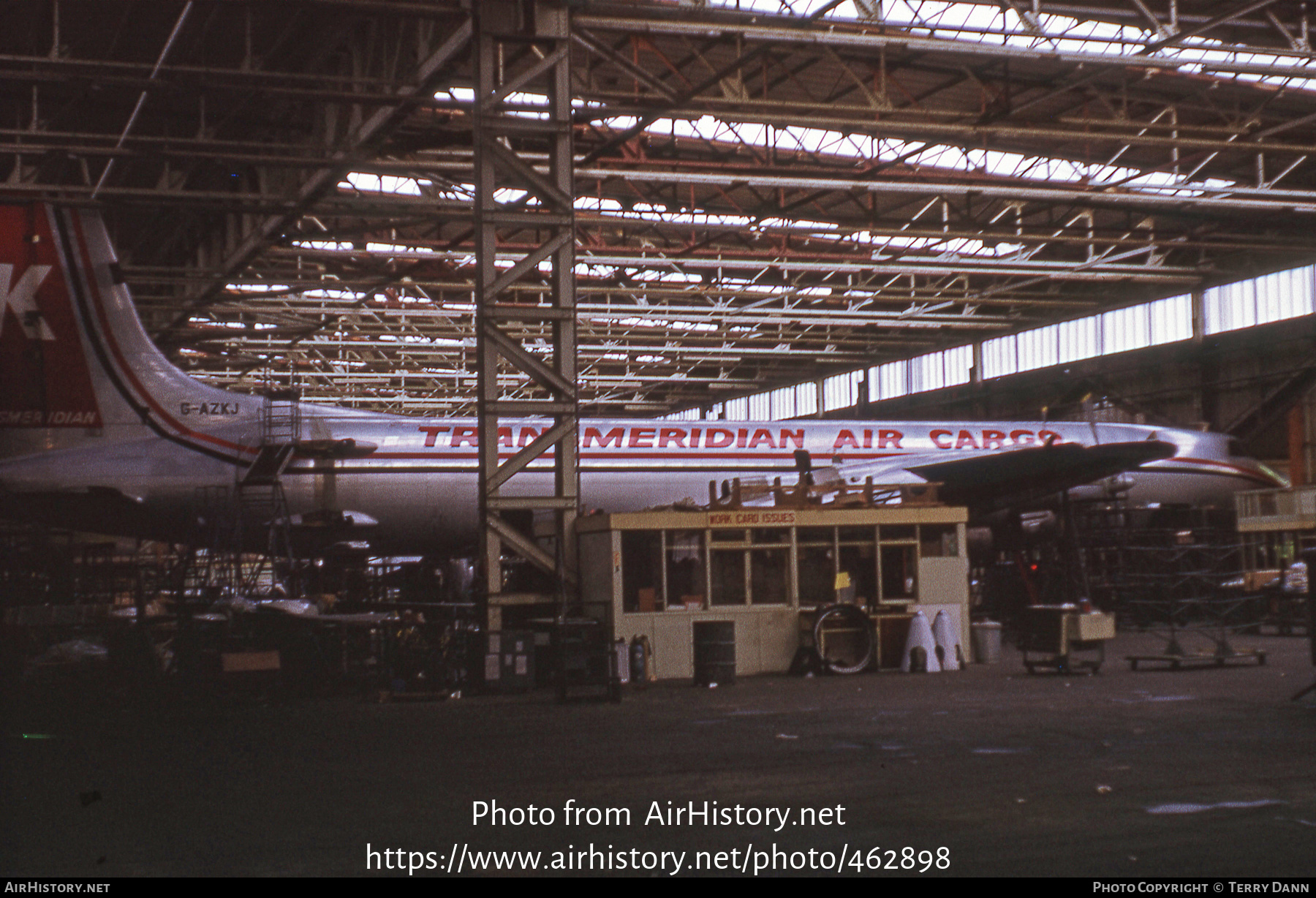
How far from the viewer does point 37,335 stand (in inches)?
803

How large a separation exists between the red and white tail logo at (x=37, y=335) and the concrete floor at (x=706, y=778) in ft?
30.6

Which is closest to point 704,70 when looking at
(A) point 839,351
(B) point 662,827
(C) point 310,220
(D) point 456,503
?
(D) point 456,503

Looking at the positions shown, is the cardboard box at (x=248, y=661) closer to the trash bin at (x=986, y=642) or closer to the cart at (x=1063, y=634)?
Result: the cart at (x=1063, y=634)

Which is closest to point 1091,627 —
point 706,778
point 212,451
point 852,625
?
point 852,625

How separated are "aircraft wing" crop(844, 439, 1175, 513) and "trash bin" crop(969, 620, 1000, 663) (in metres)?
4.13

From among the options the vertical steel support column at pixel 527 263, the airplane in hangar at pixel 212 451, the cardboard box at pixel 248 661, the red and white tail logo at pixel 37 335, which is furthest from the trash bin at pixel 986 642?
the red and white tail logo at pixel 37 335

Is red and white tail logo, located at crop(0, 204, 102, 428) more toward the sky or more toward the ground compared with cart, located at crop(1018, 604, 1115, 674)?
more toward the sky

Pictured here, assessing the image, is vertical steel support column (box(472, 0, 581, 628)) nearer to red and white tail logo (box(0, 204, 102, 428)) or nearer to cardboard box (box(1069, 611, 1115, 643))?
cardboard box (box(1069, 611, 1115, 643))

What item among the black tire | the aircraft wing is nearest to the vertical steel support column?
the black tire

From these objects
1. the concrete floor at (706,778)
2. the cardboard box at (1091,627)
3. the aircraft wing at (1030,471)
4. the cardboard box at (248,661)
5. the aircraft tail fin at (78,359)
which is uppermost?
the aircraft tail fin at (78,359)

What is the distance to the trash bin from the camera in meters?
17.7

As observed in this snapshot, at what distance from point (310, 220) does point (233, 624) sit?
58.9 ft

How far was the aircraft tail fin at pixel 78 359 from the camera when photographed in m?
20.1
